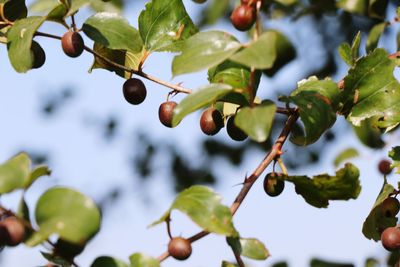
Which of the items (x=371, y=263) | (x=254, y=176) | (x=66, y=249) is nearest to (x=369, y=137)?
(x=371, y=263)

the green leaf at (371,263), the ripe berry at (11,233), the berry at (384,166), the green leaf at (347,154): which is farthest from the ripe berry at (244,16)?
the green leaf at (347,154)

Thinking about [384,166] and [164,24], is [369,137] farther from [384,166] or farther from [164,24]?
[164,24]

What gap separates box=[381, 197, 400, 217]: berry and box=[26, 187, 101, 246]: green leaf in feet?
1.81

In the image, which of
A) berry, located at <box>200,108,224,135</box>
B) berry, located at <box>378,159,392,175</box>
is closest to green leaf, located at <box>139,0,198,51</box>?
berry, located at <box>200,108,224,135</box>

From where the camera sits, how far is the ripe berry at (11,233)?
835 mm

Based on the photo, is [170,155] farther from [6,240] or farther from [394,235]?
[6,240]

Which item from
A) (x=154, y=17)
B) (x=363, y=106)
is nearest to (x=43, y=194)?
(x=154, y=17)

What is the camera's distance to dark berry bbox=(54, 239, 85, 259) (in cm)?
86

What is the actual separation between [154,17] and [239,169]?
2742 millimetres

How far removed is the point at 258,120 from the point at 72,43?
0.33 meters

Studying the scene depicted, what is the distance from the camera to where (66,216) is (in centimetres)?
82

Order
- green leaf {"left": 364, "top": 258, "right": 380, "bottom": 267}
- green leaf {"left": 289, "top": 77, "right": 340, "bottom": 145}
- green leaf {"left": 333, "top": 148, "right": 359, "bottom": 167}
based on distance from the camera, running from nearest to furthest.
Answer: green leaf {"left": 289, "top": 77, "right": 340, "bottom": 145} → green leaf {"left": 364, "top": 258, "right": 380, "bottom": 267} → green leaf {"left": 333, "top": 148, "right": 359, "bottom": 167}

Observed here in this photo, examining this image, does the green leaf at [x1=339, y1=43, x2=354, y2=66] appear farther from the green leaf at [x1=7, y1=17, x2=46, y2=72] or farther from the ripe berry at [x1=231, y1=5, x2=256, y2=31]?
the green leaf at [x1=7, y1=17, x2=46, y2=72]

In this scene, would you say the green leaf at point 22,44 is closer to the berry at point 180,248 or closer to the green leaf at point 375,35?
the berry at point 180,248
